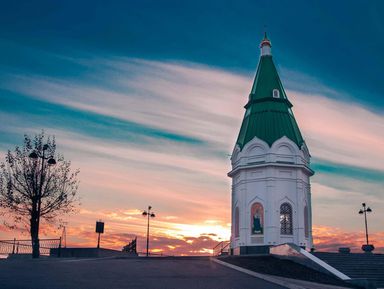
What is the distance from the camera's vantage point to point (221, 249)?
42312mm

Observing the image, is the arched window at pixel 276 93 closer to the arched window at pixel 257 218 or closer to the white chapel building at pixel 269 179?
the white chapel building at pixel 269 179

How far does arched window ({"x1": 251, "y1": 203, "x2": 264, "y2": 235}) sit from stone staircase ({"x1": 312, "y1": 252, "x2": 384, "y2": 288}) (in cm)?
1312

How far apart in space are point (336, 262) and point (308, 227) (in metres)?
16.6

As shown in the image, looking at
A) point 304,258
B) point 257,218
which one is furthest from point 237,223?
point 304,258

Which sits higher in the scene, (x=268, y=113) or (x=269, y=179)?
(x=268, y=113)

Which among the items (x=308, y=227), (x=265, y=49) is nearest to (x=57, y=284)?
(x=308, y=227)

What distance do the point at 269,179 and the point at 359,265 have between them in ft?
53.0

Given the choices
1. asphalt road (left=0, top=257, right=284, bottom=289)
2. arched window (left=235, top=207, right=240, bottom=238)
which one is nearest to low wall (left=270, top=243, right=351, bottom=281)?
asphalt road (left=0, top=257, right=284, bottom=289)

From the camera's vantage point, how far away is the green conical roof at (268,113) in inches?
1586

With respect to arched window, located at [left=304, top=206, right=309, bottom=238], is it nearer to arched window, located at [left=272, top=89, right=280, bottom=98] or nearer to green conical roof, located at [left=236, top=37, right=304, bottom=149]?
green conical roof, located at [left=236, top=37, right=304, bottom=149]

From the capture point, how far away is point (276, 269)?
19984mm

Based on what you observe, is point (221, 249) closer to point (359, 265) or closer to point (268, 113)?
point (268, 113)

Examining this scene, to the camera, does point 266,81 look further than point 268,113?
Yes

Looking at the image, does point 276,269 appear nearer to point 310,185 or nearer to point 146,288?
point 146,288
